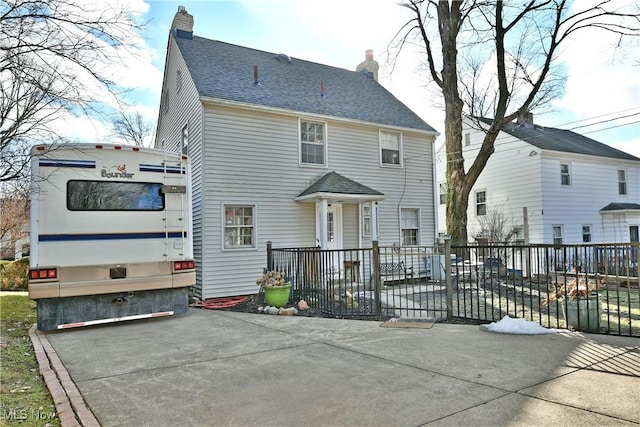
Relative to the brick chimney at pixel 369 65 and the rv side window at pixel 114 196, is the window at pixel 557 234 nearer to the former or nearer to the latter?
the brick chimney at pixel 369 65

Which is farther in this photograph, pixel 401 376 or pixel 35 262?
pixel 35 262

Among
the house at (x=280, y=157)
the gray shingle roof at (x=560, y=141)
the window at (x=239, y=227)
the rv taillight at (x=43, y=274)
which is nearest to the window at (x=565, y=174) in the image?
the gray shingle roof at (x=560, y=141)

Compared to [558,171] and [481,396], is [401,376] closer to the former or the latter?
[481,396]

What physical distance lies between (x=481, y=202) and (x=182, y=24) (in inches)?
656

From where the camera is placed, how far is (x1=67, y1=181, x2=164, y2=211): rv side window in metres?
6.91

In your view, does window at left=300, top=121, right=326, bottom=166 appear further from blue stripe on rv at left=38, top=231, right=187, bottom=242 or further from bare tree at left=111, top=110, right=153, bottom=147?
bare tree at left=111, top=110, right=153, bottom=147

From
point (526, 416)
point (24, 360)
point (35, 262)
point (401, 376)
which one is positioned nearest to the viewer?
point (526, 416)

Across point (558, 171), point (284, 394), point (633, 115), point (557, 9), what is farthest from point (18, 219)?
point (633, 115)

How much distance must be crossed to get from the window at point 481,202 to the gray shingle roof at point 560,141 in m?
3.41

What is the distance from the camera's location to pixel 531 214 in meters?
18.8

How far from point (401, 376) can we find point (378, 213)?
9609mm

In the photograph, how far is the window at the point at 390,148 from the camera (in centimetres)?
1403

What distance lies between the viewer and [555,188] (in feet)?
62.1

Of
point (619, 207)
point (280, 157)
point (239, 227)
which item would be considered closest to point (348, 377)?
point (239, 227)
